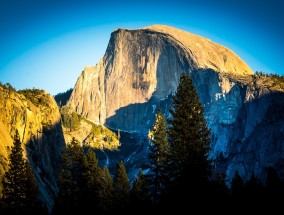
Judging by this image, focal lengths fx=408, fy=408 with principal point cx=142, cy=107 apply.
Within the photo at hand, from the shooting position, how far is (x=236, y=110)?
170125 mm

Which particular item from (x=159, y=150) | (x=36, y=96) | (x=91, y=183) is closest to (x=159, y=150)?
(x=159, y=150)

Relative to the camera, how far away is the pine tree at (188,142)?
35.0 meters

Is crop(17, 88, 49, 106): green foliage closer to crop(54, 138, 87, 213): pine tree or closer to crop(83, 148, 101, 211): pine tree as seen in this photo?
crop(83, 148, 101, 211): pine tree

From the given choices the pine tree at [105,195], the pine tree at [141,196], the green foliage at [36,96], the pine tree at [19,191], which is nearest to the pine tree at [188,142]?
the pine tree at [141,196]

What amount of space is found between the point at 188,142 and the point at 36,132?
71927 millimetres

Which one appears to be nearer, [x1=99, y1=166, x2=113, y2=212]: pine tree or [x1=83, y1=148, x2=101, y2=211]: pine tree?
[x1=83, y1=148, x2=101, y2=211]: pine tree

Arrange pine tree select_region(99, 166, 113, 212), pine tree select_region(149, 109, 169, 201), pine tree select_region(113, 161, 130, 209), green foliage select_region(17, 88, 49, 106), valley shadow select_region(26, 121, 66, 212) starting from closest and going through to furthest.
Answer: pine tree select_region(149, 109, 169, 201) < pine tree select_region(99, 166, 113, 212) < pine tree select_region(113, 161, 130, 209) < valley shadow select_region(26, 121, 66, 212) < green foliage select_region(17, 88, 49, 106)

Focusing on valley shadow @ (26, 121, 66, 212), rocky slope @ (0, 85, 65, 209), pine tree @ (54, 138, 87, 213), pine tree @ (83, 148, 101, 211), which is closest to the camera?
pine tree @ (54, 138, 87, 213)

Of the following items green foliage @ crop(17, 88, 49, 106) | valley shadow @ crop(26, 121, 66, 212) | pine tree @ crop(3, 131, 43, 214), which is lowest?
pine tree @ crop(3, 131, 43, 214)

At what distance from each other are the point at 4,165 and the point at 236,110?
12131cm

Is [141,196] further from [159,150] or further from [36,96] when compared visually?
[36,96]

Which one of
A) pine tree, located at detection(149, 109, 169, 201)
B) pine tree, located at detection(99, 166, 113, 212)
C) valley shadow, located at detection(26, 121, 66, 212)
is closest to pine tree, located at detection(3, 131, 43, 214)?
pine tree, located at detection(99, 166, 113, 212)

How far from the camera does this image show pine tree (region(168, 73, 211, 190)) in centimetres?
3497

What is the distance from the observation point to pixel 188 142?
36250mm
